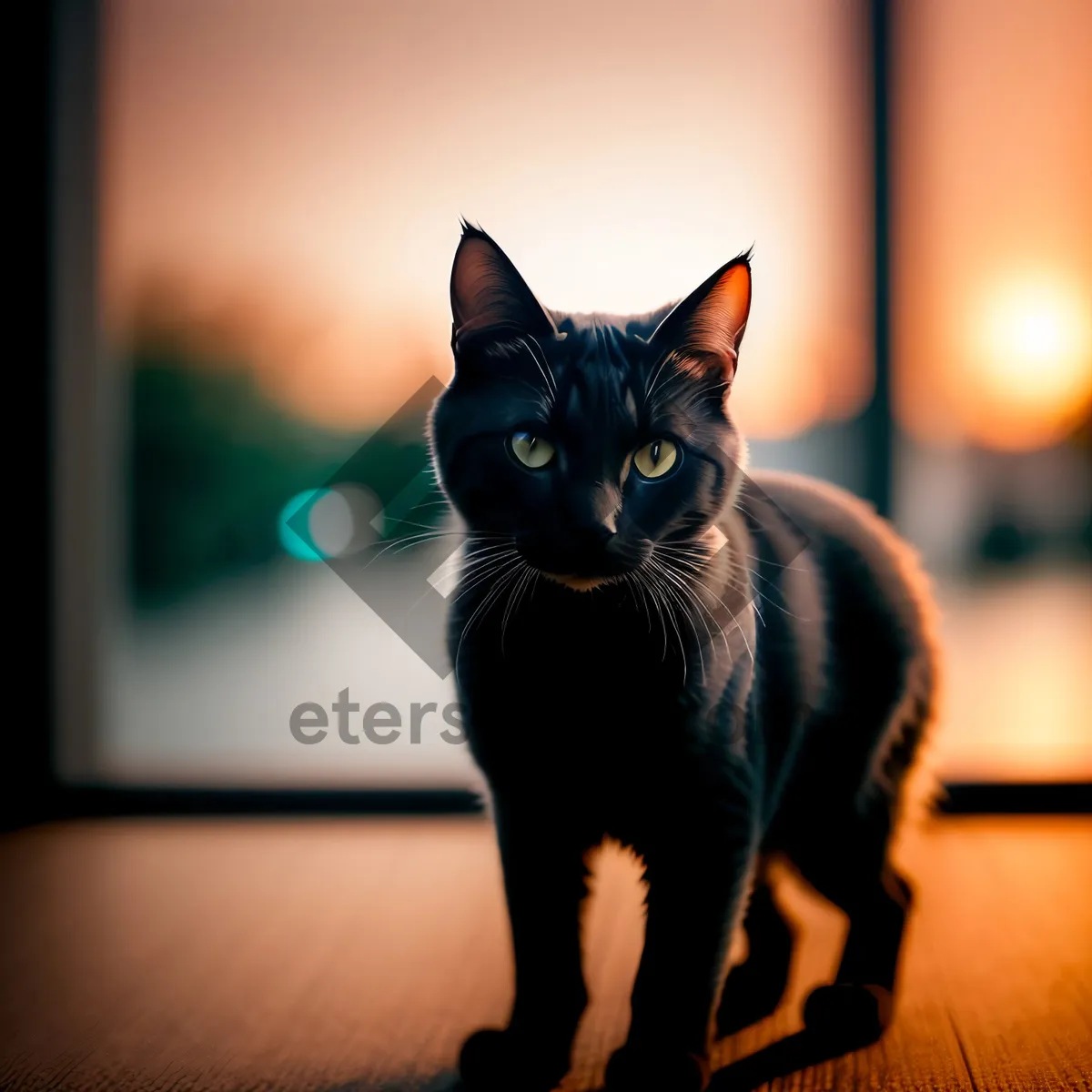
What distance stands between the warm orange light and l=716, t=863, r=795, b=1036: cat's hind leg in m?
0.85

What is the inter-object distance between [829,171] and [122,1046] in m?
1.42

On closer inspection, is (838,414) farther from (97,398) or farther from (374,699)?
(97,398)

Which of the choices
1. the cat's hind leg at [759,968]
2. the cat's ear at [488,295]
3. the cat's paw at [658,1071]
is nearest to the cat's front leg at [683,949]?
the cat's paw at [658,1071]

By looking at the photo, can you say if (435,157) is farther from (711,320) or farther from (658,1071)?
(658,1071)

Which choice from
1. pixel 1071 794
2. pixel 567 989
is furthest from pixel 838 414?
pixel 567 989

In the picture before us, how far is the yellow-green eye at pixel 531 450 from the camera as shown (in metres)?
0.74

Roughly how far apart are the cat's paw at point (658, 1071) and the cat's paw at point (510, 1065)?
0.06 metres

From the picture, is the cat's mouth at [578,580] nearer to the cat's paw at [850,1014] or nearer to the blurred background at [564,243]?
the cat's paw at [850,1014]

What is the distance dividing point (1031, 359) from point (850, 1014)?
1.02 meters

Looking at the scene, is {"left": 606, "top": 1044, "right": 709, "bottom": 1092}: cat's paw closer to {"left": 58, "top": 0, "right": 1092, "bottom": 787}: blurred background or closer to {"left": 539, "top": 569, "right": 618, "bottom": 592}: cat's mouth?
{"left": 539, "top": 569, "right": 618, "bottom": 592}: cat's mouth

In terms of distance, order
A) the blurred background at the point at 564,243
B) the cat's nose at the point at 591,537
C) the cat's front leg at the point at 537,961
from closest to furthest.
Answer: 1. the cat's nose at the point at 591,537
2. the cat's front leg at the point at 537,961
3. the blurred background at the point at 564,243

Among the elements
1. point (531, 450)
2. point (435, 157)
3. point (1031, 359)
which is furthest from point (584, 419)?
point (1031, 359)

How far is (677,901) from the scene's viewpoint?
29.9 inches

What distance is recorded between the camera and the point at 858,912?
926 millimetres
